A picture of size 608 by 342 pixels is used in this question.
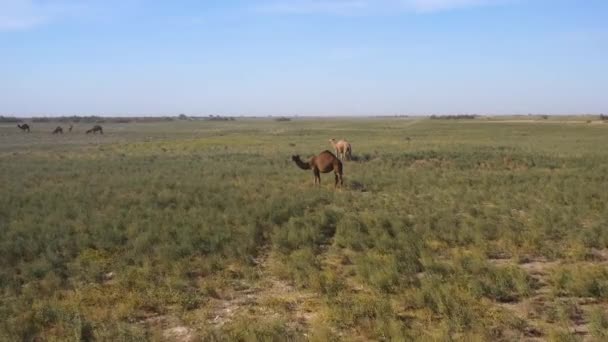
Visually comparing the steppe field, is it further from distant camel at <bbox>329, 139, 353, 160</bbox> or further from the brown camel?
distant camel at <bbox>329, 139, 353, 160</bbox>

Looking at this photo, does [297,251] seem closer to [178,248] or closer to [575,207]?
[178,248]

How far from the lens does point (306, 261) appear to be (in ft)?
33.4

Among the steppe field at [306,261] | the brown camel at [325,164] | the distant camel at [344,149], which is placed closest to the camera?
the steppe field at [306,261]

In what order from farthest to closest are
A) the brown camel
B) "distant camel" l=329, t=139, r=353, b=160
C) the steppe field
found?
"distant camel" l=329, t=139, r=353, b=160, the brown camel, the steppe field

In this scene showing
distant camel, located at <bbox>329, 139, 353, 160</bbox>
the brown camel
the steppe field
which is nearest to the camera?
the steppe field

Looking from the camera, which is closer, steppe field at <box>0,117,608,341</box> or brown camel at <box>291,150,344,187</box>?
steppe field at <box>0,117,608,341</box>

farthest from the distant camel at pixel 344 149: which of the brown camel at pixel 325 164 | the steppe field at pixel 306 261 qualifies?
the brown camel at pixel 325 164

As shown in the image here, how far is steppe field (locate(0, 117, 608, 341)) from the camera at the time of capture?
721 centimetres

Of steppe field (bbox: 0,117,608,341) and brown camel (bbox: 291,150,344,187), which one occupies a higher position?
brown camel (bbox: 291,150,344,187)

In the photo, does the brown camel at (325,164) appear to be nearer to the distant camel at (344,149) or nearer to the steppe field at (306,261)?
the steppe field at (306,261)

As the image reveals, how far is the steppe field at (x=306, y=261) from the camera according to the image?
7.21 metres

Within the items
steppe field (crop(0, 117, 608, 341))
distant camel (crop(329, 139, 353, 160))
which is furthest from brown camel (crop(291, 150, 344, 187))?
distant camel (crop(329, 139, 353, 160))

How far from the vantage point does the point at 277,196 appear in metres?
17.0

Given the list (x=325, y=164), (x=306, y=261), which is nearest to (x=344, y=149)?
(x=325, y=164)
